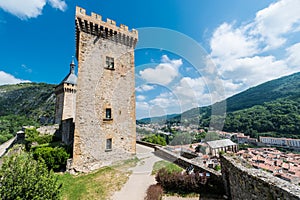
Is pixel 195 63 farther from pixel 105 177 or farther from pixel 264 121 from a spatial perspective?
pixel 264 121

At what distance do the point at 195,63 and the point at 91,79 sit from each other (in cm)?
679

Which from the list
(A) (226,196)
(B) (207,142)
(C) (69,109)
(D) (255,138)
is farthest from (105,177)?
(D) (255,138)

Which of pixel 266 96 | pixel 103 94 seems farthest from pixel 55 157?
pixel 266 96

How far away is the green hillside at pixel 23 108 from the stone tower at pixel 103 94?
122 feet

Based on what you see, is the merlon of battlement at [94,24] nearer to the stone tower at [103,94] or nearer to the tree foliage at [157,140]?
the stone tower at [103,94]

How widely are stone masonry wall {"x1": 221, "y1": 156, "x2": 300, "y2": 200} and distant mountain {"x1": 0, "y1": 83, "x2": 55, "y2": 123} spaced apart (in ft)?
171

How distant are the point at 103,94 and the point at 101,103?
0.65 meters

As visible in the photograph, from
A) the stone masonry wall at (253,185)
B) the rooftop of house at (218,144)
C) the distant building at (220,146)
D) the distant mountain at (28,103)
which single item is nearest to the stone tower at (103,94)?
the stone masonry wall at (253,185)

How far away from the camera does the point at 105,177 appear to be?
7.75m

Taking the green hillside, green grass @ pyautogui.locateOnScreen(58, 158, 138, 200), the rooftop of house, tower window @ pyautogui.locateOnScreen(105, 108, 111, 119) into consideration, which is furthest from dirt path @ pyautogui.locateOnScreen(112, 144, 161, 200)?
the green hillside

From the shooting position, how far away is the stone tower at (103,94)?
8.98 m

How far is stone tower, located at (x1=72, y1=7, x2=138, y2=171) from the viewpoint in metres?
8.98

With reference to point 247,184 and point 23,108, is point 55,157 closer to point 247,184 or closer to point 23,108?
point 247,184

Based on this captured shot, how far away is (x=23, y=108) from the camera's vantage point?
63938 millimetres
